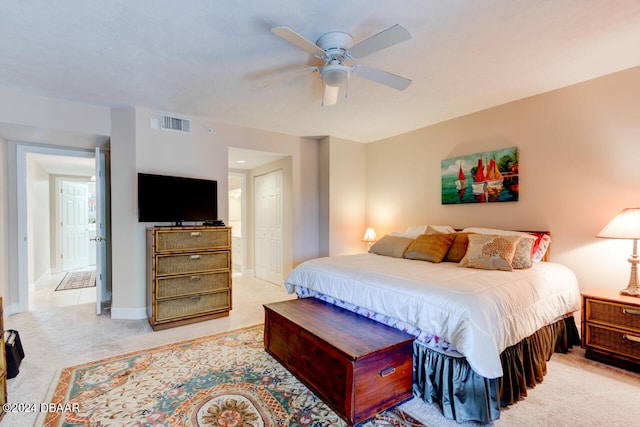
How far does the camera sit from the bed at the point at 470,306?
5.99 feet

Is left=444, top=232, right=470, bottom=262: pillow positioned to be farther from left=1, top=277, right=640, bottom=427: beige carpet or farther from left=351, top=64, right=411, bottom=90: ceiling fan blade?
left=351, top=64, right=411, bottom=90: ceiling fan blade

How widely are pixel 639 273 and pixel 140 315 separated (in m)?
5.08

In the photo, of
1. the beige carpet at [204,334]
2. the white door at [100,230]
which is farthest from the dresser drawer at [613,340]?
the white door at [100,230]

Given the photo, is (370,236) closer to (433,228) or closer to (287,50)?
(433,228)

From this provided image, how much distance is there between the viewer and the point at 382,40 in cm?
188

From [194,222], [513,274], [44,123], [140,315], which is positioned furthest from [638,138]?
[44,123]

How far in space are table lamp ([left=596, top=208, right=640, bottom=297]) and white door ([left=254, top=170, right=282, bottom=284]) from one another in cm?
416

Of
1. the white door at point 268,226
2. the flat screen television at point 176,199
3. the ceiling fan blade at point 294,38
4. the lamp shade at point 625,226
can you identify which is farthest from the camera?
the white door at point 268,226

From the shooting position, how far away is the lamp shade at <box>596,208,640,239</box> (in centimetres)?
244

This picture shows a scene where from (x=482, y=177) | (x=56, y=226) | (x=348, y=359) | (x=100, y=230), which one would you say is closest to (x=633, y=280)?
(x=482, y=177)

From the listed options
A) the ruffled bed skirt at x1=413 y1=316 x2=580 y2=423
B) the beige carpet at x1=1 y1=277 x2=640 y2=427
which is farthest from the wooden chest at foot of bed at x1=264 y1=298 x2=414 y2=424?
the beige carpet at x1=1 y1=277 x2=640 y2=427

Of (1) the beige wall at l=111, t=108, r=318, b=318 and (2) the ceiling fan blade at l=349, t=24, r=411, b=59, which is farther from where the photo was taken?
(1) the beige wall at l=111, t=108, r=318, b=318

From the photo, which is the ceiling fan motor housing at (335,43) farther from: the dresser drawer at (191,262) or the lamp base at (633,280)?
the lamp base at (633,280)

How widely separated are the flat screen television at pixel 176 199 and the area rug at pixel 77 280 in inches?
118
